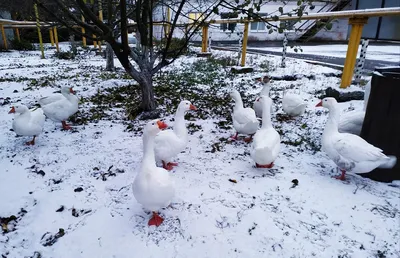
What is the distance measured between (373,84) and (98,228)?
338 cm

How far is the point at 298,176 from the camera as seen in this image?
10.8 feet

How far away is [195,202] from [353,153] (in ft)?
6.03

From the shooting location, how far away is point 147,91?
5039 millimetres

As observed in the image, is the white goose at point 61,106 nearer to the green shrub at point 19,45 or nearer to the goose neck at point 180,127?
the goose neck at point 180,127

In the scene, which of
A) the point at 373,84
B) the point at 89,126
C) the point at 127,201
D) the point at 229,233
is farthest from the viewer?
the point at 89,126

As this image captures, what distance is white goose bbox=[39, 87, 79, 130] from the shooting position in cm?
440

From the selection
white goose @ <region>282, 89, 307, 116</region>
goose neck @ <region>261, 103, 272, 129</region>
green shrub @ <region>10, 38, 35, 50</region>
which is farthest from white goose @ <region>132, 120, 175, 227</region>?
green shrub @ <region>10, 38, 35, 50</region>

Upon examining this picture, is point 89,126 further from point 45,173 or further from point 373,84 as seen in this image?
point 373,84

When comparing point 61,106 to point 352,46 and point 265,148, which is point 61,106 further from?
point 352,46

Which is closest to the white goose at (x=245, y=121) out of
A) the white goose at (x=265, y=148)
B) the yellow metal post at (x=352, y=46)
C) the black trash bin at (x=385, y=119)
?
the white goose at (x=265, y=148)

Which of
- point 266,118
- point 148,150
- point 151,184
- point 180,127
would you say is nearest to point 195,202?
point 151,184

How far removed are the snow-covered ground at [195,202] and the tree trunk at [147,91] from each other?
0.56 metres

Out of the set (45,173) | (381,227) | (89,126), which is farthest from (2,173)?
(381,227)

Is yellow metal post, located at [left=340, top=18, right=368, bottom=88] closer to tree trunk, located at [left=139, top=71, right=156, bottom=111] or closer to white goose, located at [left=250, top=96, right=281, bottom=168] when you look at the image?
white goose, located at [left=250, top=96, right=281, bottom=168]
